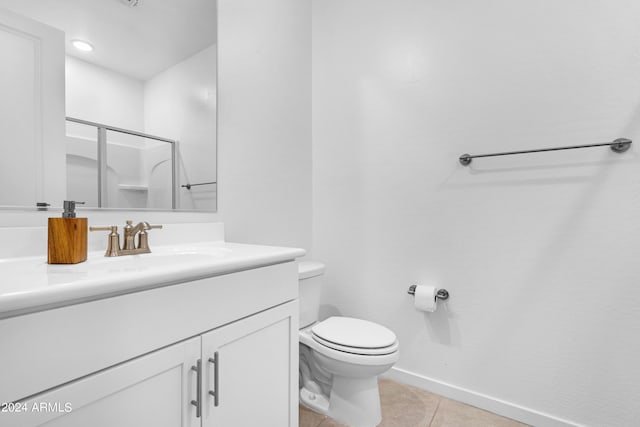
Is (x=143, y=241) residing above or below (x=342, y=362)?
above

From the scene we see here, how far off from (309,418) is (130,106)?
154 centimetres

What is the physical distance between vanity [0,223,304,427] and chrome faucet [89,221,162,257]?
0.09ft

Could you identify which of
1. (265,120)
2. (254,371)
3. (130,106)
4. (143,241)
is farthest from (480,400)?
(130,106)

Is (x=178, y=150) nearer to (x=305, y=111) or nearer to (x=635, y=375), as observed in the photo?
(x=305, y=111)

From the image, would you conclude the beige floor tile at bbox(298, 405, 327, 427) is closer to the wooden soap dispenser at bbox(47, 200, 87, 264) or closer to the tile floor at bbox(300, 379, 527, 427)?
the tile floor at bbox(300, 379, 527, 427)

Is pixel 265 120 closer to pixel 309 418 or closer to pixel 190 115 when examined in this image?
pixel 190 115

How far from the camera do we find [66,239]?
0.83 meters

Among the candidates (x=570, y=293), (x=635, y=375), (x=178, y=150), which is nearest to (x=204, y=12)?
(x=178, y=150)

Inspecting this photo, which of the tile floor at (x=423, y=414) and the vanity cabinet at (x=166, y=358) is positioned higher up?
the vanity cabinet at (x=166, y=358)

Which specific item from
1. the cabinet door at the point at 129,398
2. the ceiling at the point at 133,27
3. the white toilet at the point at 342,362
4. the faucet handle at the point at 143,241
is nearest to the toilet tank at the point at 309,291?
the white toilet at the point at 342,362

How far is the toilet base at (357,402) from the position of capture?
1.37m

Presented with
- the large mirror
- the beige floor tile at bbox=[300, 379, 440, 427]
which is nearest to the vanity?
the large mirror

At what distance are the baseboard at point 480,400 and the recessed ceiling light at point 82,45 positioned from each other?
2.01m

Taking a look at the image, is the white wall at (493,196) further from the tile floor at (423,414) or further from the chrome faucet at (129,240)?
the chrome faucet at (129,240)
